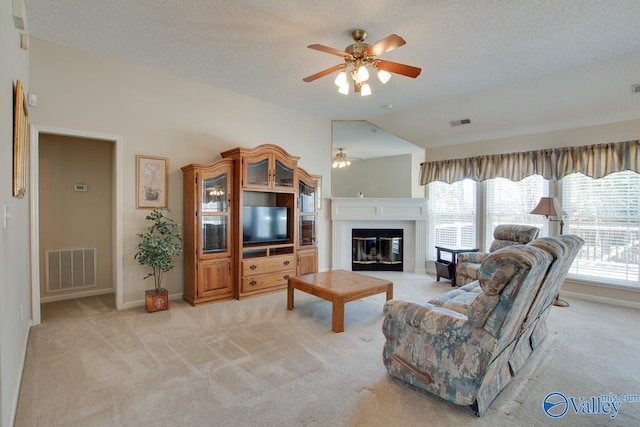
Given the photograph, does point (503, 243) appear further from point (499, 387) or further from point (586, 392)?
point (499, 387)

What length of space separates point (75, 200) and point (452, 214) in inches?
237

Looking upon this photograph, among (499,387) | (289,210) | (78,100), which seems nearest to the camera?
(499,387)

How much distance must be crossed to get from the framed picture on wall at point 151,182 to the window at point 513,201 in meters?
5.09

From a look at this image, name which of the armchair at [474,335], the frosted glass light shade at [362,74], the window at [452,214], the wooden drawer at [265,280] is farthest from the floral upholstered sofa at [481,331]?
the window at [452,214]

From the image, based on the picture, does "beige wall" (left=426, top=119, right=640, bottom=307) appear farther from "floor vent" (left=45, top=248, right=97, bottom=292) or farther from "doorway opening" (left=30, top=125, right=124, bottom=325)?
"floor vent" (left=45, top=248, right=97, bottom=292)

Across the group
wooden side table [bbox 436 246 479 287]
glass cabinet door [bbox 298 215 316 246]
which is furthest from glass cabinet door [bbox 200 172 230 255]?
wooden side table [bbox 436 246 479 287]

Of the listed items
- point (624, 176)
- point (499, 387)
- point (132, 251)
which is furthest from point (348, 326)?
point (624, 176)

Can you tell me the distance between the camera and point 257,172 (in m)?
4.45

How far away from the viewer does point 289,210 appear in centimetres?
500

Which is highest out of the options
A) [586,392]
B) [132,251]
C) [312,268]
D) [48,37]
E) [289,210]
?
[48,37]

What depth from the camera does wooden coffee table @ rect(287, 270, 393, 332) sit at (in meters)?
3.22

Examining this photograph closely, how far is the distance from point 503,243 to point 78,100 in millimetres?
5768

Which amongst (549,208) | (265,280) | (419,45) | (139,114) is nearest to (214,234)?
(265,280)

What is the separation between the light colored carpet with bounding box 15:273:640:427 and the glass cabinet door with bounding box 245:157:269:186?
1738mm
